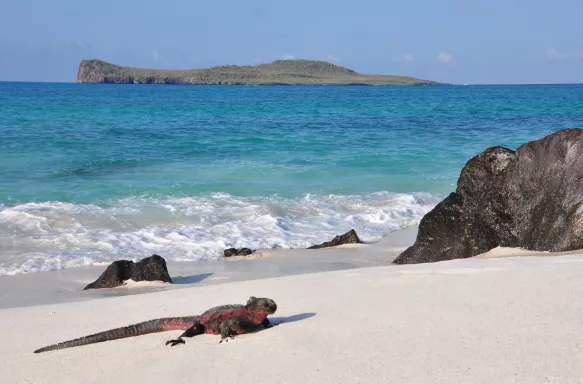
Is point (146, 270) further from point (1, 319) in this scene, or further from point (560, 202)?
point (560, 202)

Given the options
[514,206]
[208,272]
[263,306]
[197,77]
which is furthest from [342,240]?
[197,77]

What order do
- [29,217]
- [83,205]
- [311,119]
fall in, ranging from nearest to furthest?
1. [29,217]
2. [83,205]
3. [311,119]

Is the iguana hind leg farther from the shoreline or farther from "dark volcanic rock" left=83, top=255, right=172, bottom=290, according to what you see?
"dark volcanic rock" left=83, top=255, right=172, bottom=290

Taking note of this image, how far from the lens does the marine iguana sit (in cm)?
457

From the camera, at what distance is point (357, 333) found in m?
4.29

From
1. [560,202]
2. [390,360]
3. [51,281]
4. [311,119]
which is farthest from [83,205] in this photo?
[311,119]

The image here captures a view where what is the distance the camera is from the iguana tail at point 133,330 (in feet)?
15.8

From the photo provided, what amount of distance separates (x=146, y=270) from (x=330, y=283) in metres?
3.56

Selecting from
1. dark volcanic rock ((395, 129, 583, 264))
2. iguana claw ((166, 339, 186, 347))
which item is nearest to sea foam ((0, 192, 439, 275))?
dark volcanic rock ((395, 129, 583, 264))

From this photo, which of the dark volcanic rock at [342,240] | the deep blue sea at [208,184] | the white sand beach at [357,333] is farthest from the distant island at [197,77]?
the white sand beach at [357,333]

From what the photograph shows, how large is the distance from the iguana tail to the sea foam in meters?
5.32

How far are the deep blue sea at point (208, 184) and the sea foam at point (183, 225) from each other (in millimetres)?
20

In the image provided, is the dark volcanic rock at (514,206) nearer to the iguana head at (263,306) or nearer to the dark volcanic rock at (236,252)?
the dark volcanic rock at (236,252)

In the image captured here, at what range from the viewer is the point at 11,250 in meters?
10.9
